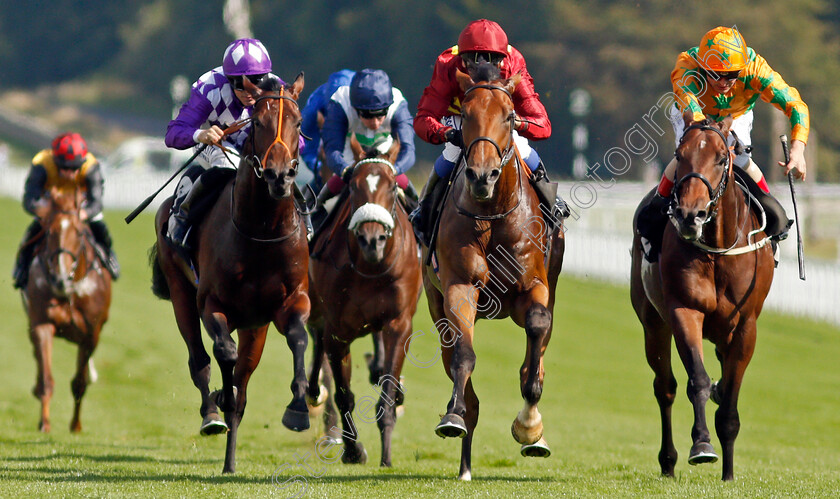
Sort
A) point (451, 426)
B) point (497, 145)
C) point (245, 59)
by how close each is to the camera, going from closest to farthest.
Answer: point (451, 426)
point (497, 145)
point (245, 59)

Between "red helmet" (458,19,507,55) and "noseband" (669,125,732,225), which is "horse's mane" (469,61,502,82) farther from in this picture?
"noseband" (669,125,732,225)

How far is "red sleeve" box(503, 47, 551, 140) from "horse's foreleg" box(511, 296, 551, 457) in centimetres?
100

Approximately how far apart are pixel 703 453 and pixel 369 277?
270 centimetres

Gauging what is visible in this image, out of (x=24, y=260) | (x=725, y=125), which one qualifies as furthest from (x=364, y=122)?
(x=24, y=260)

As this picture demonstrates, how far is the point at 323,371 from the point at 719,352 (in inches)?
132

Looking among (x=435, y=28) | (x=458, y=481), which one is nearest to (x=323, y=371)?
(x=458, y=481)

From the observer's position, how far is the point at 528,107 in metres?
7.24

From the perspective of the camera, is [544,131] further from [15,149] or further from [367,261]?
[15,149]

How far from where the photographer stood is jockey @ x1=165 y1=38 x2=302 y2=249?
764cm

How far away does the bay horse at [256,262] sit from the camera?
706cm

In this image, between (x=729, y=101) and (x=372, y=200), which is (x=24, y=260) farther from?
(x=729, y=101)

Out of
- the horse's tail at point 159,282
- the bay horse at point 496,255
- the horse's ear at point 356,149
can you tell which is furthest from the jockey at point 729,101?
the horse's tail at point 159,282

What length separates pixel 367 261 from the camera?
8125mm

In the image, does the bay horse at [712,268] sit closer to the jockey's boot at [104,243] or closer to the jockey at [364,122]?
the jockey at [364,122]
